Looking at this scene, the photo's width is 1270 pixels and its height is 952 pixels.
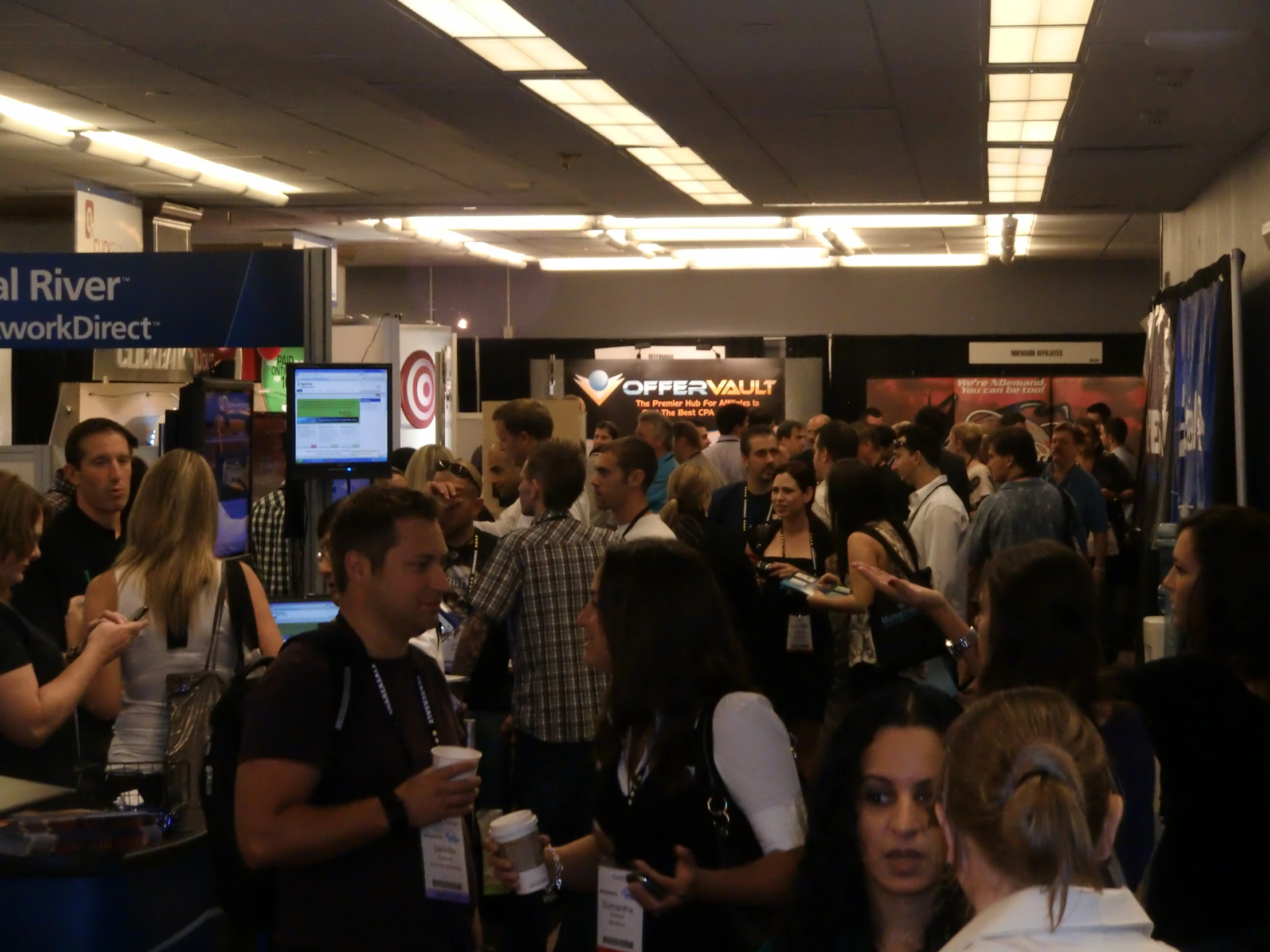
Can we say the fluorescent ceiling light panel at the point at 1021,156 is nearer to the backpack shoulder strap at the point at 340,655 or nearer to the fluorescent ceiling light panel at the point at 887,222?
the fluorescent ceiling light panel at the point at 887,222

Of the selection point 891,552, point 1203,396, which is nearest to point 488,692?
point 891,552

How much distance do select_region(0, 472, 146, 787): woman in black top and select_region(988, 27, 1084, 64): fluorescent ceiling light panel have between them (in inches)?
158

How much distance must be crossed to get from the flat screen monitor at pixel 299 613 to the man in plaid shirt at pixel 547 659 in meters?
0.48

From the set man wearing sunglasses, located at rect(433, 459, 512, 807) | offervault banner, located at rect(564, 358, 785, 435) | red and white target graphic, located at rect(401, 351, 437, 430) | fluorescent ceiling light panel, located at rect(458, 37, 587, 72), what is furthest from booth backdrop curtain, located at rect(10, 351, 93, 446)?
man wearing sunglasses, located at rect(433, 459, 512, 807)

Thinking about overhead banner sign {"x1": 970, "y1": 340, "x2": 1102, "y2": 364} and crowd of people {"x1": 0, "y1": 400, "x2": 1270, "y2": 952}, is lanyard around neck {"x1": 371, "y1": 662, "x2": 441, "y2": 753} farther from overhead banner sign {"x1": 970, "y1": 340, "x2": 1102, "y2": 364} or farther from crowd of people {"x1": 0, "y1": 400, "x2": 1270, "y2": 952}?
overhead banner sign {"x1": 970, "y1": 340, "x2": 1102, "y2": 364}

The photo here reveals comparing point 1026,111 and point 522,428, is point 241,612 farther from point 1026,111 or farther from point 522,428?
point 1026,111

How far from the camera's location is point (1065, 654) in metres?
2.41

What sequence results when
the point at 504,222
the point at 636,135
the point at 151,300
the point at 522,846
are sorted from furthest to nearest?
the point at 504,222
the point at 636,135
the point at 151,300
the point at 522,846

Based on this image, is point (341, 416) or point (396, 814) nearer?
point (396, 814)

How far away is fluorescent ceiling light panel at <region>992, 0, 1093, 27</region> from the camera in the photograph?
529cm

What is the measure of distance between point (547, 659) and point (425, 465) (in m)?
1.73

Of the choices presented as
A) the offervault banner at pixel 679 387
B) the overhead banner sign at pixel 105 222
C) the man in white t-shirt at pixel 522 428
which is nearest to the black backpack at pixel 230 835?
the man in white t-shirt at pixel 522 428

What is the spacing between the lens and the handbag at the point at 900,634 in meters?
4.64

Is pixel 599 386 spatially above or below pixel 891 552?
above
